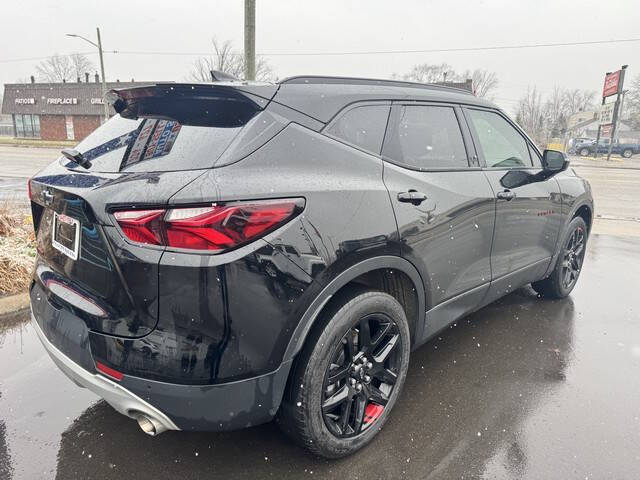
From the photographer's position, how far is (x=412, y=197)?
2354mm

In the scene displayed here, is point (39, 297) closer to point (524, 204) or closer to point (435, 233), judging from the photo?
point (435, 233)

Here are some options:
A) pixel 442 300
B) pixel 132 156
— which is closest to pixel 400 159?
pixel 442 300

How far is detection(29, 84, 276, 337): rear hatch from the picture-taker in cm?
172

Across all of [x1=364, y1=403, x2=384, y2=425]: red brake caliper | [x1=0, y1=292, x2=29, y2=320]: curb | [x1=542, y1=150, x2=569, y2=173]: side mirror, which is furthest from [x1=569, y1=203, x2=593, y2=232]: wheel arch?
[x1=0, y1=292, x2=29, y2=320]: curb

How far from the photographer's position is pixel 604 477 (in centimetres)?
217

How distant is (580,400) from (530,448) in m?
0.68

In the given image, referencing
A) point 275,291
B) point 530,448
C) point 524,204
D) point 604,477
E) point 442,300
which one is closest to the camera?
point 275,291

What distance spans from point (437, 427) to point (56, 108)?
4798 cm

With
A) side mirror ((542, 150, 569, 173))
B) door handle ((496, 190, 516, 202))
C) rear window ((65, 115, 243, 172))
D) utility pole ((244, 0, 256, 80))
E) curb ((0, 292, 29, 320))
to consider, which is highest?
utility pole ((244, 0, 256, 80))

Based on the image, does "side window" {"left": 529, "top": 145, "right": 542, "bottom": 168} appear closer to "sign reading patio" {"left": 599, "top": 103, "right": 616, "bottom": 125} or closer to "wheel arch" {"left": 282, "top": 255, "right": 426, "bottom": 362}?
"wheel arch" {"left": 282, "top": 255, "right": 426, "bottom": 362}

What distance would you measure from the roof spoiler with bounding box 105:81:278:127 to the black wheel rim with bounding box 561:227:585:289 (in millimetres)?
3432

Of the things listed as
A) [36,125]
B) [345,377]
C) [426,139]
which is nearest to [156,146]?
[345,377]

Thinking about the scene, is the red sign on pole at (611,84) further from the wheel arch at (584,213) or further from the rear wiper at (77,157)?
the rear wiper at (77,157)

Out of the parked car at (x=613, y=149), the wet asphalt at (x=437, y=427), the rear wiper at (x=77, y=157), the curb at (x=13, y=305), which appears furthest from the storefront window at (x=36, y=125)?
the parked car at (x=613, y=149)
